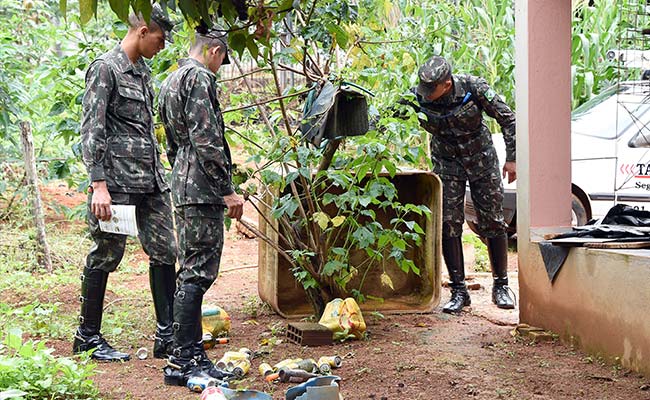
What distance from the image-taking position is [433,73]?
6.61 m

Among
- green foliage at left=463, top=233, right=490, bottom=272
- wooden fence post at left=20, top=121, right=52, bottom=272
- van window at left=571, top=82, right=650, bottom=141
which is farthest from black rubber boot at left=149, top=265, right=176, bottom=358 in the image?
van window at left=571, top=82, right=650, bottom=141

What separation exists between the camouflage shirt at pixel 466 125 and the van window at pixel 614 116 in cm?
219

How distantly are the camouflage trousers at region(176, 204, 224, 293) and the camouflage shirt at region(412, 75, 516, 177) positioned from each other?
2.51 m

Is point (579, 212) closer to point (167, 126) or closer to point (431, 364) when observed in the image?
point (431, 364)

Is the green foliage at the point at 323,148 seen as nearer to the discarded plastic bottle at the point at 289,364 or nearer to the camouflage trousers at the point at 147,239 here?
the camouflage trousers at the point at 147,239

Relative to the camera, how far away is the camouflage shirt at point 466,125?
6.82 meters

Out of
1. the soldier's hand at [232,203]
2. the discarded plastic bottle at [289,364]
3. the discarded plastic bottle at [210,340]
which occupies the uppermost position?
the soldier's hand at [232,203]

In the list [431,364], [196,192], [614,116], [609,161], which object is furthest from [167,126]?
[614,116]

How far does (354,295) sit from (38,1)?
5582mm

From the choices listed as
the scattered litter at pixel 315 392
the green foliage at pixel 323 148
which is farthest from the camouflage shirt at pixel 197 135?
the scattered litter at pixel 315 392

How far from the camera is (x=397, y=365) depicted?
5.04m

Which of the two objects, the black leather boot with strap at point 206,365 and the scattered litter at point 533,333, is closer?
the black leather boot with strap at point 206,365

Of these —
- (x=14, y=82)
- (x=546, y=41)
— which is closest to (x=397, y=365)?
(x=546, y=41)

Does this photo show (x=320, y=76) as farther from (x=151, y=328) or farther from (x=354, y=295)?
(x=151, y=328)
